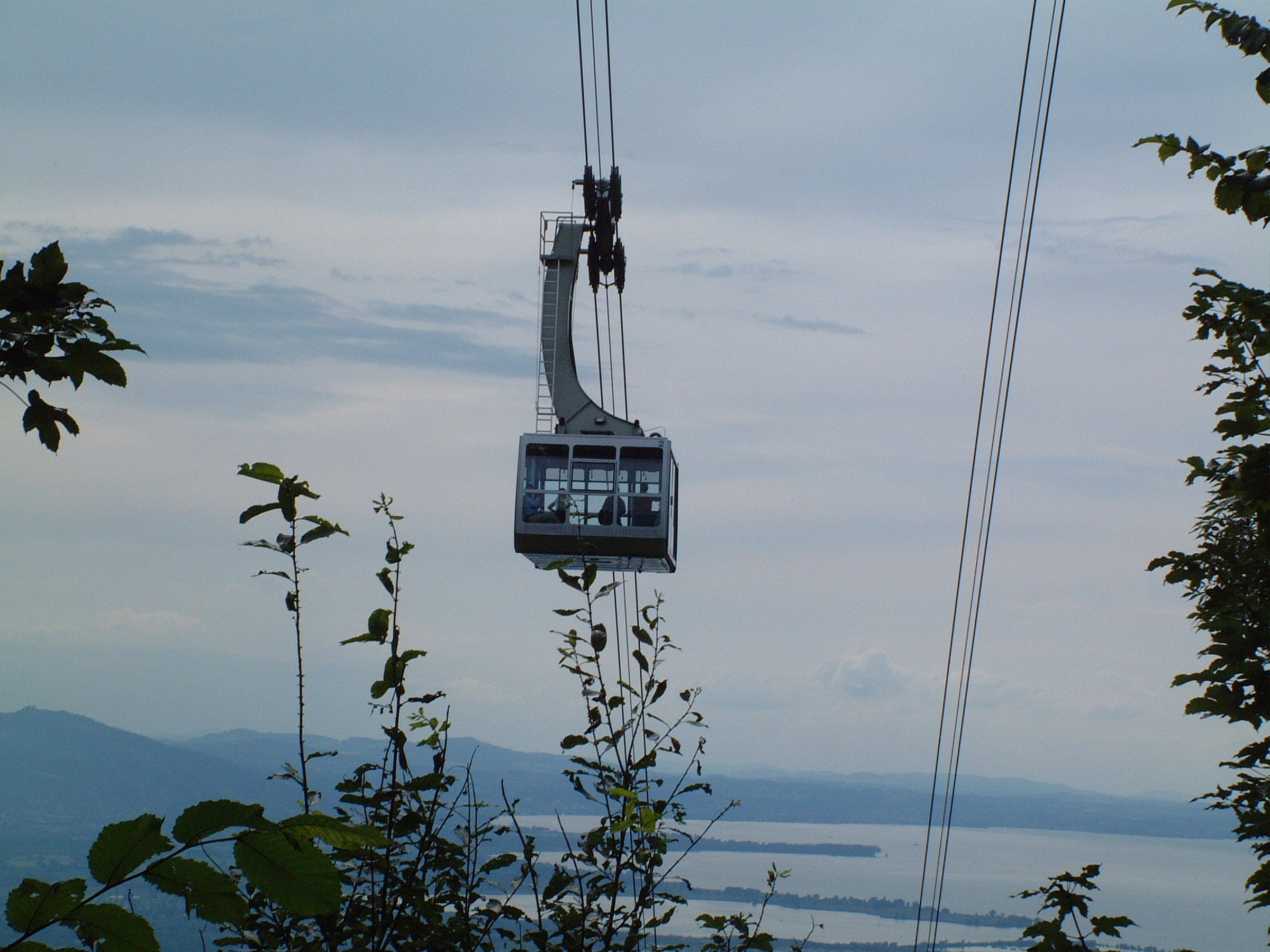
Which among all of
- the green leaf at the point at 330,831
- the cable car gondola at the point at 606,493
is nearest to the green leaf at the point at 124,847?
the green leaf at the point at 330,831

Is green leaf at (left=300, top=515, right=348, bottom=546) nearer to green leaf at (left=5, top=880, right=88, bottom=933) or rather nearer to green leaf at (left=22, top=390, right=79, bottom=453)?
green leaf at (left=22, top=390, right=79, bottom=453)

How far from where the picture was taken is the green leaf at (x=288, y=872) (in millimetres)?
1054

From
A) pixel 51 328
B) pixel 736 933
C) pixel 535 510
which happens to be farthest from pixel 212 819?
pixel 535 510

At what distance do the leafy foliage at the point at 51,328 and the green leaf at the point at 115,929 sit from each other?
935 mm

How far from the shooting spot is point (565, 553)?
15.0 m

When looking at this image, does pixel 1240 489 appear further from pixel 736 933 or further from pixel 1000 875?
pixel 1000 875

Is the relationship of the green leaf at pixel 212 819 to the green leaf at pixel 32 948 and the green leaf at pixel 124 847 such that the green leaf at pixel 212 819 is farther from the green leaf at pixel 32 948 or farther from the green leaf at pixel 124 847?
the green leaf at pixel 32 948

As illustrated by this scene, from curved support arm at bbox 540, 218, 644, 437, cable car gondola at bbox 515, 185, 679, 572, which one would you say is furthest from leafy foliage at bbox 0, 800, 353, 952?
curved support arm at bbox 540, 218, 644, 437

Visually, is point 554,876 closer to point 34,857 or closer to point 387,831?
point 387,831

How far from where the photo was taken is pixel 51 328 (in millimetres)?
1710

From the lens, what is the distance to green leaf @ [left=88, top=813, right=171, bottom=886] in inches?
41.7

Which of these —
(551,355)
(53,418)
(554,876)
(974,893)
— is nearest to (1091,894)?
(554,876)

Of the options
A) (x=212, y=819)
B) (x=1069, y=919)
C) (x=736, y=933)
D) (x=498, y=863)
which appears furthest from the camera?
(x=1069, y=919)

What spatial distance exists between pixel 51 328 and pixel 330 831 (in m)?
1.04
